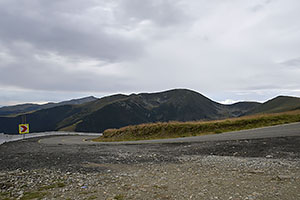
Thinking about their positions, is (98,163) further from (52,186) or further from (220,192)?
(220,192)

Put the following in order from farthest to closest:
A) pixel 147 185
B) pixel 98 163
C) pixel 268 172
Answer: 1. pixel 98 163
2. pixel 268 172
3. pixel 147 185

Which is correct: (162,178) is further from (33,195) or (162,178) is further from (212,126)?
(212,126)

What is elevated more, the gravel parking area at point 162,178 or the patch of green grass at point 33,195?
the patch of green grass at point 33,195

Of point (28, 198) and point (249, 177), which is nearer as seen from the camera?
point (28, 198)

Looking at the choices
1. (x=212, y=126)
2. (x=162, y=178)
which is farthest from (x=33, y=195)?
(x=212, y=126)

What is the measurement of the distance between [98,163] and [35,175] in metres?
3.26

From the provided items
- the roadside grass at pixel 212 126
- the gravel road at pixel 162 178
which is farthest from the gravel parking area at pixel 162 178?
the roadside grass at pixel 212 126

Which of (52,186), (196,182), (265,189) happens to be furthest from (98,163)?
(265,189)

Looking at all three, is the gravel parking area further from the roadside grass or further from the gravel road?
the roadside grass

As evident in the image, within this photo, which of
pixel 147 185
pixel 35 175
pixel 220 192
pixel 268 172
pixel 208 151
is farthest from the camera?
pixel 208 151

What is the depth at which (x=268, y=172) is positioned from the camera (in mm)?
7648

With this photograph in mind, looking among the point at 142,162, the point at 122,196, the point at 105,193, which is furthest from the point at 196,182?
the point at 142,162

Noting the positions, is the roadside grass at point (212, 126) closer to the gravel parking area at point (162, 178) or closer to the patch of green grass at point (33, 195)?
the gravel parking area at point (162, 178)

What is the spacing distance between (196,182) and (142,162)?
4647 millimetres
